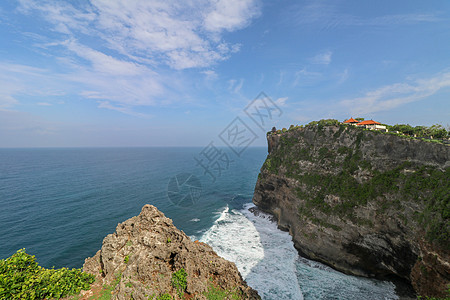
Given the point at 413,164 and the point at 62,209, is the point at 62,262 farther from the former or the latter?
the point at 413,164

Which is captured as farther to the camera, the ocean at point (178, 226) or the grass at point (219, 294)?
the ocean at point (178, 226)

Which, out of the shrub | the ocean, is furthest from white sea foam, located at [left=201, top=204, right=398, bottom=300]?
the shrub

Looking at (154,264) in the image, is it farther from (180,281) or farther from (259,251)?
(259,251)

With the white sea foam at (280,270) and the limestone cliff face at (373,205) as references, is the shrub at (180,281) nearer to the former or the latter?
the white sea foam at (280,270)

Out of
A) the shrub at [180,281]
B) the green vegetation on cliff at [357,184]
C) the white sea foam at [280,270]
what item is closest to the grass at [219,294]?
the shrub at [180,281]

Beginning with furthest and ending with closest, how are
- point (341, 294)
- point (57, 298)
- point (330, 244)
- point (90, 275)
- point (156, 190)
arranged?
point (156, 190) → point (330, 244) → point (341, 294) → point (90, 275) → point (57, 298)

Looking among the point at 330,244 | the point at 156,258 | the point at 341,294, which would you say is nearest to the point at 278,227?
the point at 330,244
